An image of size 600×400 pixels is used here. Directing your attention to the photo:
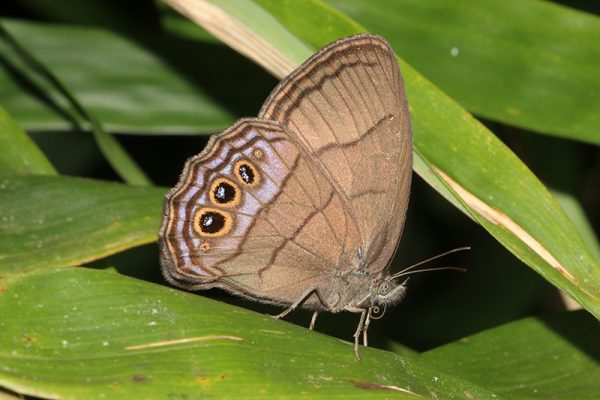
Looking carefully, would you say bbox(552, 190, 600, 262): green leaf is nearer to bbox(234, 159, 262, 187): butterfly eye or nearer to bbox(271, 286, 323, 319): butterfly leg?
bbox(271, 286, 323, 319): butterfly leg

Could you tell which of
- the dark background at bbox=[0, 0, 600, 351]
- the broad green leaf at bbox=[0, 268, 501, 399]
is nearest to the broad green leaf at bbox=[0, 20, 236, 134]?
the dark background at bbox=[0, 0, 600, 351]

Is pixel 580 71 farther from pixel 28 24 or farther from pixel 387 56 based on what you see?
pixel 28 24

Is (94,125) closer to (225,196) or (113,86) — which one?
(113,86)

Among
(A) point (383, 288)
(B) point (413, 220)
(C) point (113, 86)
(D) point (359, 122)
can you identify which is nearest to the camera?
(D) point (359, 122)

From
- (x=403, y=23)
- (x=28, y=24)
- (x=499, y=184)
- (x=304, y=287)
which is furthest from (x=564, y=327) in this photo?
(x=28, y=24)

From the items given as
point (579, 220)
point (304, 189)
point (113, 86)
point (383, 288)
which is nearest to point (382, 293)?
point (383, 288)

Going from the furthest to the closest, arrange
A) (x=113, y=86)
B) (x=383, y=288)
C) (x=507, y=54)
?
(x=113, y=86) < (x=507, y=54) < (x=383, y=288)

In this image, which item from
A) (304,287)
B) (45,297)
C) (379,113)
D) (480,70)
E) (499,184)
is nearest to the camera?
(45,297)
